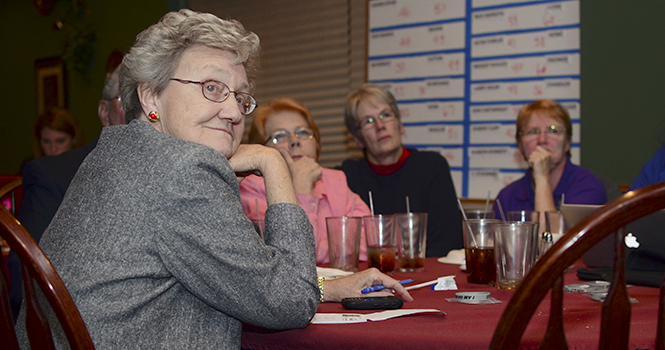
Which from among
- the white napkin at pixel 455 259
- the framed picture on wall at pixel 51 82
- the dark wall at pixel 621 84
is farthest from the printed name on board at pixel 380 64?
the framed picture on wall at pixel 51 82

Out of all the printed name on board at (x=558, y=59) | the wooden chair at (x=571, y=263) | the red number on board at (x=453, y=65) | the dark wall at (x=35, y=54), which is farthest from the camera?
the dark wall at (x=35, y=54)

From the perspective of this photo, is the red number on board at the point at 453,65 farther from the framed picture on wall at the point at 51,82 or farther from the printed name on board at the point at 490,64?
the framed picture on wall at the point at 51,82

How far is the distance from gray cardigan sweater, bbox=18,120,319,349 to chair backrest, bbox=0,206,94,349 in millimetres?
123

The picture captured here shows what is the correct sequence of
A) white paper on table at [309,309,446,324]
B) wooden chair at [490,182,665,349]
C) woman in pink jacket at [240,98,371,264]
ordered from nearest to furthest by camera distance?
1. wooden chair at [490,182,665,349]
2. white paper on table at [309,309,446,324]
3. woman in pink jacket at [240,98,371,264]

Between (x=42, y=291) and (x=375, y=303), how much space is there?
2.04 ft

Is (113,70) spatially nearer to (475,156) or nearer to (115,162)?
(115,162)

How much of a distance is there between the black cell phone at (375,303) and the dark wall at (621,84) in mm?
2369

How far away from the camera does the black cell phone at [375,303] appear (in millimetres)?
1146

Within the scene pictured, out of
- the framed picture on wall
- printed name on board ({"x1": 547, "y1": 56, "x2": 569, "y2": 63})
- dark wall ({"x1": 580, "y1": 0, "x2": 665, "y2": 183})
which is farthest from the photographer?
the framed picture on wall

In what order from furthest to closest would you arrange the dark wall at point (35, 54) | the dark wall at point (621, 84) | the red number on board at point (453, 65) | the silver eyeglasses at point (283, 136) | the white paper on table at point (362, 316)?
the dark wall at point (35, 54)
the red number on board at point (453, 65)
the dark wall at point (621, 84)
the silver eyeglasses at point (283, 136)
the white paper on table at point (362, 316)

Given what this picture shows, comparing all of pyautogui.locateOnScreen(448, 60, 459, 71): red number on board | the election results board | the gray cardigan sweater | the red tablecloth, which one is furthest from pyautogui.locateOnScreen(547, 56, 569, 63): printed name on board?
the gray cardigan sweater

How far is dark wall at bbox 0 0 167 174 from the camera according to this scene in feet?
15.8

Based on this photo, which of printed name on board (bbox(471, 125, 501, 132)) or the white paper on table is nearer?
the white paper on table

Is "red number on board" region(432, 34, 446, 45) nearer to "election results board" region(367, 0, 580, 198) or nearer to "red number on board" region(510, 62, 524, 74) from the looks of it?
"election results board" region(367, 0, 580, 198)
